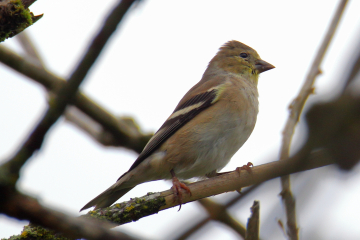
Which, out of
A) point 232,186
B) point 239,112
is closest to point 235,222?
point 232,186

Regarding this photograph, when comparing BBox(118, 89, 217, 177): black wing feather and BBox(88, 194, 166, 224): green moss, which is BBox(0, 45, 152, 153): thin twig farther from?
BBox(88, 194, 166, 224): green moss

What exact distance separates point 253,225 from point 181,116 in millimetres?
3825

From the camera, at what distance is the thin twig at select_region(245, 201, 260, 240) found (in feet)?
8.96

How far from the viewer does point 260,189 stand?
5.87 feet

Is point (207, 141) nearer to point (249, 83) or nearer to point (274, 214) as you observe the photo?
point (249, 83)

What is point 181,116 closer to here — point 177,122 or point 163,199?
point 177,122

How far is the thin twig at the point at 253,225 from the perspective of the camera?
273cm

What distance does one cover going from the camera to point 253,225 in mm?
2775

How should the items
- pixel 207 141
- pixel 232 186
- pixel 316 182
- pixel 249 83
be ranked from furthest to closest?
pixel 249 83
pixel 207 141
pixel 232 186
pixel 316 182

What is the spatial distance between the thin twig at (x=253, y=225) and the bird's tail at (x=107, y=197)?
3.09 metres

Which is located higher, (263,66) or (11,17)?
(263,66)

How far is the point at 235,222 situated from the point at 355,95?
3621 mm

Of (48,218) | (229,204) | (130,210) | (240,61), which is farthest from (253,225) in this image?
(240,61)

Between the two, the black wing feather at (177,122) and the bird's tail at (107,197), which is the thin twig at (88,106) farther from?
the bird's tail at (107,197)
